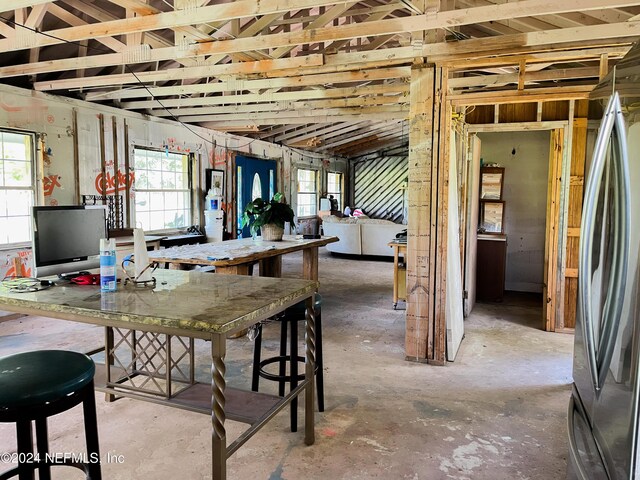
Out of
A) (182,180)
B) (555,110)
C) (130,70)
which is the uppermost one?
(130,70)

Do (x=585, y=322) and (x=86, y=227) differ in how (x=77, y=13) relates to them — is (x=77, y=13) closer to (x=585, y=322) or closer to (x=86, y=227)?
(x=86, y=227)

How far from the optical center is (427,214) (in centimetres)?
374

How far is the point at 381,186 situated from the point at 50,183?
10278 mm

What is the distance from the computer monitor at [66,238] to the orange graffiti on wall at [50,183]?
3.10 m

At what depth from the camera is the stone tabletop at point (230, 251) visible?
3.84m

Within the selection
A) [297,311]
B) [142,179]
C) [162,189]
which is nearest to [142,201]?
[142,179]

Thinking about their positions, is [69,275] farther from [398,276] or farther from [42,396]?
[398,276]

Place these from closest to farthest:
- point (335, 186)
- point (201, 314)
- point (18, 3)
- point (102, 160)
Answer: point (201, 314) → point (18, 3) → point (102, 160) → point (335, 186)

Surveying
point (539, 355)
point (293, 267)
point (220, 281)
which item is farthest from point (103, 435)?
point (293, 267)

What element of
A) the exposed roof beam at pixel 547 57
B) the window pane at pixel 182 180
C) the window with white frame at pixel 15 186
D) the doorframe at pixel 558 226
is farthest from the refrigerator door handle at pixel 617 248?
the window pane at pixel 182 180

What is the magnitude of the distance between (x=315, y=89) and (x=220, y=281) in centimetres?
379

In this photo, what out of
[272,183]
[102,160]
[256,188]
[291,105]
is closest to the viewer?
[102,160]

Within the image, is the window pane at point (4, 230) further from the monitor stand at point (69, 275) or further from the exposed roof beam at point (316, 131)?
the exposed roof beam at point (316, 131)

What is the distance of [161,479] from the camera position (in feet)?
7.20
